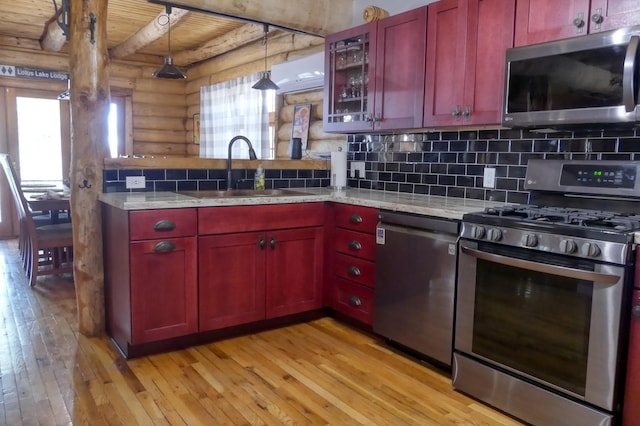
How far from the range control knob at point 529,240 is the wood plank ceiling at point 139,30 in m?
3.41

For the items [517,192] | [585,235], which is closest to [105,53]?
[517,192]

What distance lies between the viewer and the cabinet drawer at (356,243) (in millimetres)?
2985

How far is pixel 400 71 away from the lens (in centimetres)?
312

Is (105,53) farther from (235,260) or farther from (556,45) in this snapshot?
(556,45)

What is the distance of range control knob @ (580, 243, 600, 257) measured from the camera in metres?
Answer: 1.85

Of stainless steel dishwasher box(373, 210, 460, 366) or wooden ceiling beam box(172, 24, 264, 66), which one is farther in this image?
wooden ceiling beam box(172, 24, 264, 66)

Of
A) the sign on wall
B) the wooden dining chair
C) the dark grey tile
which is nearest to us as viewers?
the dark grey tile

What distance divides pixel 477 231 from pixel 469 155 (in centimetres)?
95

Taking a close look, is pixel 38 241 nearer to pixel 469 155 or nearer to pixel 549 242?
pixel 469 155

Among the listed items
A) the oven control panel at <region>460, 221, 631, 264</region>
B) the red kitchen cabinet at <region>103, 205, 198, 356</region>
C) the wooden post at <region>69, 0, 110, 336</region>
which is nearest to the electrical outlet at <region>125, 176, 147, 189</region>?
the wooden post at <region>69, 0, 110, 336</region>

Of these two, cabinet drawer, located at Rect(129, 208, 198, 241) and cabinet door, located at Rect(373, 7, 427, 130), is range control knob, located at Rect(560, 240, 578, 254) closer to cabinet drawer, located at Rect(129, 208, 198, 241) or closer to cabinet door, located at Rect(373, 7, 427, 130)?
cabinet door, located at Rect(373, 7, 427, 130)

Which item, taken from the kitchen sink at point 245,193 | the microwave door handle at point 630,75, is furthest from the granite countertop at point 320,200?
the microwave door handle at point 630,75

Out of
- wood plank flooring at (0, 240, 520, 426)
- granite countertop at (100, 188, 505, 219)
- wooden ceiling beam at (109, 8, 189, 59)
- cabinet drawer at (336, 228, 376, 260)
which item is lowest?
wood plank flooring at (0, 240, 520, 426)

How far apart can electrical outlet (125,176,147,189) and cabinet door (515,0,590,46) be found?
2313 millimetres
